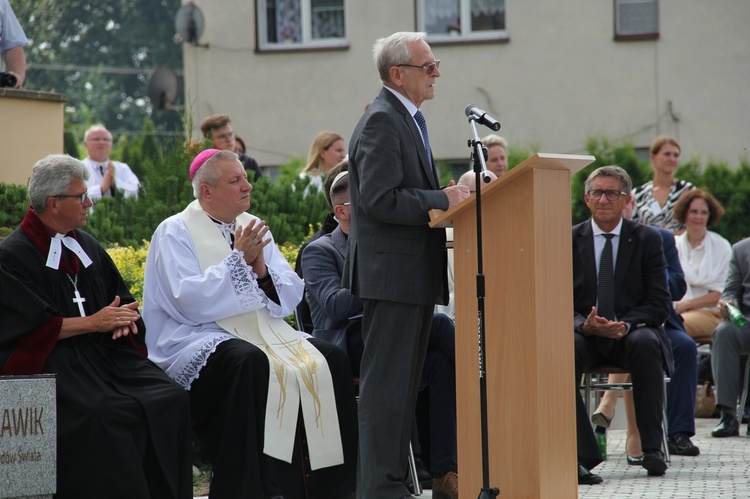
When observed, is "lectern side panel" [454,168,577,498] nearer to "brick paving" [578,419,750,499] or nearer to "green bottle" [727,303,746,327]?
"brick paving" [578,419,750,499]

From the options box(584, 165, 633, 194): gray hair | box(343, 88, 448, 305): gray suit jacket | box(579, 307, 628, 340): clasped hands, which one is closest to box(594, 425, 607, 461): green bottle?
box(579, 307, 628, 340): clasped hands

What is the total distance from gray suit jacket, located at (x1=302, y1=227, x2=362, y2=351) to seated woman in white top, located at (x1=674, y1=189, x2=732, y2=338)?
4.66 metres

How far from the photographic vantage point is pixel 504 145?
34.2 feet

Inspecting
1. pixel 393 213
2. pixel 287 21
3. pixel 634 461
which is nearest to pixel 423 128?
pixel 393 213

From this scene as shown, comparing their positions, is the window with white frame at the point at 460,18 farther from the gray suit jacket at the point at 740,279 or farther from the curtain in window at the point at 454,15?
the gray suit jacket at the point at 740,279

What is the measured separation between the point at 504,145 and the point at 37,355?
5.51 m

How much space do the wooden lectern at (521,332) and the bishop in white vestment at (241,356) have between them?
0.96 m

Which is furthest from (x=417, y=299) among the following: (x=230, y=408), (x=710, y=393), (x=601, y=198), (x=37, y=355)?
(x=710, y=393)

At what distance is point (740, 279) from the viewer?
Answer: 32.7 feet

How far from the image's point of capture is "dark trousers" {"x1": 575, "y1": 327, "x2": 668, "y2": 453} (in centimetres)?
766

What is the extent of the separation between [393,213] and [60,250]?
5.71 feet

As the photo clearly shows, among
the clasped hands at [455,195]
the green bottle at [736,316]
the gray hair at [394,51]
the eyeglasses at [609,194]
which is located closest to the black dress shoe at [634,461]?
the eyeglasses at [609,194]

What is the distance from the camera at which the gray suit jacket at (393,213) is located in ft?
18.8

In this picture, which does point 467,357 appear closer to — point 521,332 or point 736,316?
point 521,332
